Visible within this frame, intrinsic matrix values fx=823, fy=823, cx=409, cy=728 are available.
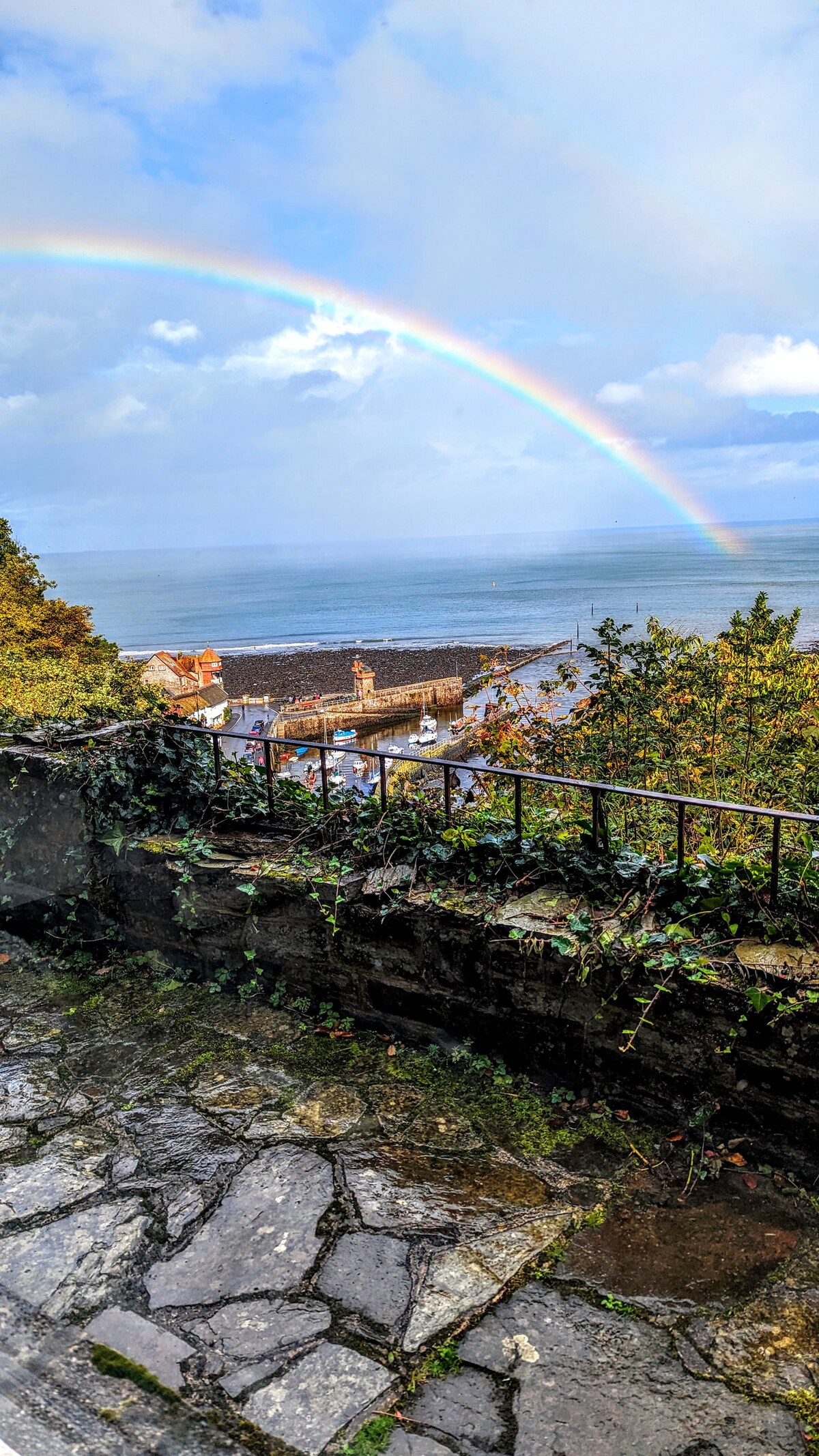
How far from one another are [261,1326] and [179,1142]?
1051mm

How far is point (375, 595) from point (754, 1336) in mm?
157660

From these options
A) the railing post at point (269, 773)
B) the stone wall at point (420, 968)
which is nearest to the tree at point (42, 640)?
Answer: the stone wall at point (420, 968)

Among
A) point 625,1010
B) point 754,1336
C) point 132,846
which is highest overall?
point 132,846

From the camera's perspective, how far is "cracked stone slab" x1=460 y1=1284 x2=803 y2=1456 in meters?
2.20

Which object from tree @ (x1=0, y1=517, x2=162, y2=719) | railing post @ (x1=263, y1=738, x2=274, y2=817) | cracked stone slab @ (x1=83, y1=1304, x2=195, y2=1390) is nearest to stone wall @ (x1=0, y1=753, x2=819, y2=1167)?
railing post @ (x1=263, y1=738, x2=274, y2=817)

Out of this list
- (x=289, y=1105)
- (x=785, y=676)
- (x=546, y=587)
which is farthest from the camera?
(x=546, y=587)

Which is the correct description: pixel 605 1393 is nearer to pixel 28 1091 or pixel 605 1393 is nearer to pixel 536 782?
pixel 536 782

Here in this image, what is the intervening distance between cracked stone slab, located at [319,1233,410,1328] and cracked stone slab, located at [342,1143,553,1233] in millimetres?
91

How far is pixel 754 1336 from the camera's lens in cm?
252

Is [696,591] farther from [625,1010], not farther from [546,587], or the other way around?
[625,1010]

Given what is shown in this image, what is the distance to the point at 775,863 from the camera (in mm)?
3293

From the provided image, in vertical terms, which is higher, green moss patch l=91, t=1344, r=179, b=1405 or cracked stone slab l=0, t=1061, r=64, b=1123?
cracked stone slab l=0, t=1061, r=64, b=1123

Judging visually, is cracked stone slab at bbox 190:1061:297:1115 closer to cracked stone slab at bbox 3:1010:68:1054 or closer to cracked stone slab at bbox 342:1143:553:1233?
cracked stone slab at bbox 342:1143:553:1233

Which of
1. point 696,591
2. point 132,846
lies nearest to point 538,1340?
point 132,846
